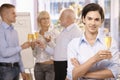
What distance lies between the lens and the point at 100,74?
1.80 m

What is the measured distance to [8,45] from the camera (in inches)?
114

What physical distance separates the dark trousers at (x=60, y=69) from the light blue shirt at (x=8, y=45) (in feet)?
1.89

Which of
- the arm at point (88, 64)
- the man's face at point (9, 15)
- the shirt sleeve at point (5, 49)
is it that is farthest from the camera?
the man's face at point (9, 15)

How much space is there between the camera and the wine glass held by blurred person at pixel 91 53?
1.81 metres

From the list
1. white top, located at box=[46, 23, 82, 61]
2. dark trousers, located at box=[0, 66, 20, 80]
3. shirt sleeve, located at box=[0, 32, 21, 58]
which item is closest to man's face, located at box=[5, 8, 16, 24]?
shirt sleeve, located at box=[0, 32, 21, 58]

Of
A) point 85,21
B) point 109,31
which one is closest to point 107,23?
point 109,31

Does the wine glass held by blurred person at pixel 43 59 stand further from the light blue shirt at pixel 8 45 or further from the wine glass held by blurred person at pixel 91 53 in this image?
the wine glass held by blurred person at pixel 91 53

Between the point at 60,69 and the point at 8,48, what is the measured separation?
→ 2.74 ft

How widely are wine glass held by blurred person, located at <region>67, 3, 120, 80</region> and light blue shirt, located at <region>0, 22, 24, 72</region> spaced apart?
1083 millimetres

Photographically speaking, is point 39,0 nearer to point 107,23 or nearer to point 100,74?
point 107,23

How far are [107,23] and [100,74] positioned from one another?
4686 mm

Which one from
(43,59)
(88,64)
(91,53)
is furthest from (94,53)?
(43,59)

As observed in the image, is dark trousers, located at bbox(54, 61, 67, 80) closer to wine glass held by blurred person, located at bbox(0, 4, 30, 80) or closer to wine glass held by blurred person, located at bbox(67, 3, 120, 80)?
wine glass held by blurred person, located at bbox(0, 4, 30, 80)

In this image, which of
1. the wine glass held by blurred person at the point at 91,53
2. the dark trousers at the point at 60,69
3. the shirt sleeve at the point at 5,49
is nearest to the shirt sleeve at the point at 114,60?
the wine glass held by blurred person at the point at 91,53
